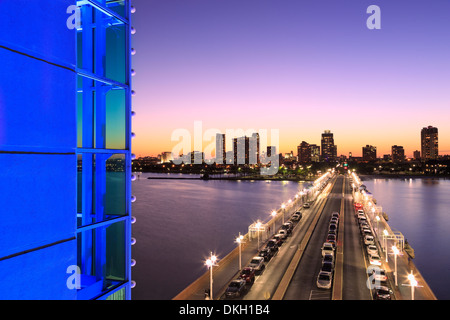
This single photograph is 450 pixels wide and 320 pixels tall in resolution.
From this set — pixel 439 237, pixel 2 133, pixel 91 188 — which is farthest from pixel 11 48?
pixel 439 237

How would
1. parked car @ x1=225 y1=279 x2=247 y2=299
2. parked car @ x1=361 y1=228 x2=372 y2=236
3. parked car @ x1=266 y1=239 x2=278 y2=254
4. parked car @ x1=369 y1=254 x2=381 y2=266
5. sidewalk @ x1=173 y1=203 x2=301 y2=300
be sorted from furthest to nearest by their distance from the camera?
parked car @ x1=361 y1=228 x2=372 y2=236, parked car @ x1=266 y1=239 x2=278 y2=254, parked car @ x1=369 y1=254 x2=381 y2=266, sidewalk @ x1=173 y1=203 x2=301 y2=300, parked car @ x1=225 y1=279 x2=247 y2=299

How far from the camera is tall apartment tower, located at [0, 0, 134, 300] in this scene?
97.3 inches

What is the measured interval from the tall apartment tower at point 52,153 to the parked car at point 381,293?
13.9 m

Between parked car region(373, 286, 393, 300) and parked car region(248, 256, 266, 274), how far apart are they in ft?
20.2

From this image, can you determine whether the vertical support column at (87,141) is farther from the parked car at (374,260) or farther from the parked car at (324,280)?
the parked car at (374,260)

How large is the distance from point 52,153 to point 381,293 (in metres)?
16.1

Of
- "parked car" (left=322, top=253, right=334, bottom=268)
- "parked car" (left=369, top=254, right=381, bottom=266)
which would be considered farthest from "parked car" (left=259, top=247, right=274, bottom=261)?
"parked car" (left=369, top=254, right=381, bottom=266)

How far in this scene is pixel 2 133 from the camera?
2.41m

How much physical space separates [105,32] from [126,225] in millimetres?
2633

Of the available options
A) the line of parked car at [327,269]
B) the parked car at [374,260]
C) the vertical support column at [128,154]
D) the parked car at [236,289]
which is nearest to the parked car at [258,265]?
the parked car at [236,289]

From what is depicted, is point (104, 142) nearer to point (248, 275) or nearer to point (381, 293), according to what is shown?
point (248, 275)

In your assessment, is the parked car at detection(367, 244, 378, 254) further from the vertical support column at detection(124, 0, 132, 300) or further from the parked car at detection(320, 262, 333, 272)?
the vertical support column at detection(124, 0, 132, 300)

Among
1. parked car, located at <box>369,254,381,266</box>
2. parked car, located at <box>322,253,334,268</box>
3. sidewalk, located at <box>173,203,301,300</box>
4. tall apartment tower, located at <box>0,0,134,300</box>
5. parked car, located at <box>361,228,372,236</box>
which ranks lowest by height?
sidewalk, located at <box>173,203,301,300</box>

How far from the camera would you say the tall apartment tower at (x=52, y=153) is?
2.47 metres
